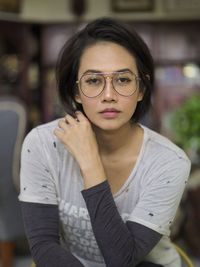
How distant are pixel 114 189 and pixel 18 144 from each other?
1.11m

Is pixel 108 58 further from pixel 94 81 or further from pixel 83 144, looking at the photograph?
pixel 83 144

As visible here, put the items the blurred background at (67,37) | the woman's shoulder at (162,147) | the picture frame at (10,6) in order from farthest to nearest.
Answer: the blurred background at (67,37) < the picture frame at (10,6) < the woman's shoulder at (162,147)

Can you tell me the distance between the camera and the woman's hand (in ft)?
3.65

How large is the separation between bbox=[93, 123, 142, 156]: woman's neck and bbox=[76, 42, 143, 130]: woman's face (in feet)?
0.31

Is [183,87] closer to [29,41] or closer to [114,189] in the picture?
[29,41]

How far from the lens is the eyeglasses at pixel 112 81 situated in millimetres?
1144

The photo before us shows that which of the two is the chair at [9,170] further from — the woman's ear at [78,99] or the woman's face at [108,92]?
the woman's face at [108,92]

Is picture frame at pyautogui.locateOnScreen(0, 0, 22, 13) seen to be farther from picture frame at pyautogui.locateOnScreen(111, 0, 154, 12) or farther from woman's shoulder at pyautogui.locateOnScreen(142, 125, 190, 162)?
woman's shoulder at pyautogui.locateOnScreen(142, 125, 190, 162)

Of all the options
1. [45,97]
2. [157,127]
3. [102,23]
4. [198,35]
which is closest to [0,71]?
[45,97]

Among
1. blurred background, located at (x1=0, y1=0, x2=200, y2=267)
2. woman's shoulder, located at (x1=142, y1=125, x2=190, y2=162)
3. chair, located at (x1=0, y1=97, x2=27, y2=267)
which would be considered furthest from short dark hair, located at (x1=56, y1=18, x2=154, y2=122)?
blurred background, located at (x1=0, y1=0, x2=200, y2=267)

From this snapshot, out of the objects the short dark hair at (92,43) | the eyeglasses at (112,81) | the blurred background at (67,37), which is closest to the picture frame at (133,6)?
the blurred background at (67,37)

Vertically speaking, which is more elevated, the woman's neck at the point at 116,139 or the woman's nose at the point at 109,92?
the woman's nose at the point at 109,92

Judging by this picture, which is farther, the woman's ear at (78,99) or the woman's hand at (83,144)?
the woman's ear at (78,99)

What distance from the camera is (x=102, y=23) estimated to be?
1182 millimetres
